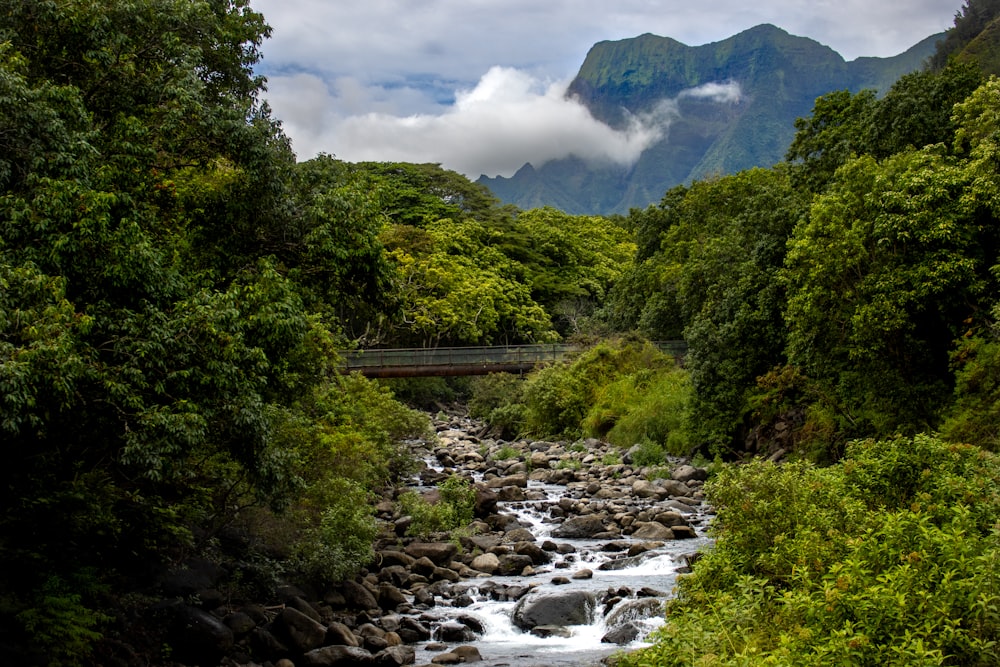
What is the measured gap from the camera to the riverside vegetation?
847 centimetres

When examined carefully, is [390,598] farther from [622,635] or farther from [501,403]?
[501,403]

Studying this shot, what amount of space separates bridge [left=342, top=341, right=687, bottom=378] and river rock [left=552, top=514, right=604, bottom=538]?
57.3ft

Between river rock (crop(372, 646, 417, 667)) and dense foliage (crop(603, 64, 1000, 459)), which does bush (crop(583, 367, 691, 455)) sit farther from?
river rock (crop(372, 646, 417, 667))

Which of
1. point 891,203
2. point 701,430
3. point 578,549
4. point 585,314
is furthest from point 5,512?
point 585,314

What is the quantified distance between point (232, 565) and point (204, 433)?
20.5 ft

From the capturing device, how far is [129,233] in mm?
9758

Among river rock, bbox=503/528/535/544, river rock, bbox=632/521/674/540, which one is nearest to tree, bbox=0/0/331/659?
river rock, bbox=503/528/535/544

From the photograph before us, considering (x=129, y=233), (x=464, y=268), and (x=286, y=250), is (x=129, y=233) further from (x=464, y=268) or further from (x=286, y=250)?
(x=464, y=268)

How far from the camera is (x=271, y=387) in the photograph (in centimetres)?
1242

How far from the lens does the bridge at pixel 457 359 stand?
3978 cm

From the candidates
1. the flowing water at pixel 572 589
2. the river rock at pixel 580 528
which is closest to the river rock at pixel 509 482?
the flowing water at pixel 572 589

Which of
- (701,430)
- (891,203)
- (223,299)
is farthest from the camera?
(701,430)

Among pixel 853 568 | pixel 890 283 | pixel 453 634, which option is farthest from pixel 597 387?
pixel 853 568

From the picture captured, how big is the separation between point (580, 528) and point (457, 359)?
67.1 feet
